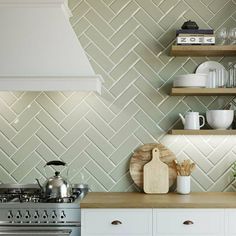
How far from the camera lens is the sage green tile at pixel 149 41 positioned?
137 inches

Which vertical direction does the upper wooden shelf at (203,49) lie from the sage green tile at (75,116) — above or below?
above

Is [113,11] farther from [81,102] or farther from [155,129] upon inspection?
[155,129]

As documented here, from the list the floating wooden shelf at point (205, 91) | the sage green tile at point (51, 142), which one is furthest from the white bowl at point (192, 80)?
the sage green tile at point (51, 142)

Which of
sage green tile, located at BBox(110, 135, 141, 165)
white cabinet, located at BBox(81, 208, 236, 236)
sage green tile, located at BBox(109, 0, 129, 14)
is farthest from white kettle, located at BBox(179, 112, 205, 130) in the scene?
sage green tile, located at BBox(109, 0, 129, 14)

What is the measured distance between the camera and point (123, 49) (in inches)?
137

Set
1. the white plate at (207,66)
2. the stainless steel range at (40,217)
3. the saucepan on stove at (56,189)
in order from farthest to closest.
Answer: the white plate at (207,66) < the saucepan on stove at (56,189) < the stainless steel range at (40,217)

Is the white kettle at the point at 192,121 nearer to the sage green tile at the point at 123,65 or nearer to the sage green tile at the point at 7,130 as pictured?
the sage green tile at the point at 123,65

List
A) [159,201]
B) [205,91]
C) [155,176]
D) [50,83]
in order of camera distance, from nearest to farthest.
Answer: [159,201], [50,83], [205,91], [155,176]

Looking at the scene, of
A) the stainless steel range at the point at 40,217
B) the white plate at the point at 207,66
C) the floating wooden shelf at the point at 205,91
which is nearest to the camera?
the stainless steel range at the point at 40,217

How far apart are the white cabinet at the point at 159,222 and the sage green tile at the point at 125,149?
654 millimetres

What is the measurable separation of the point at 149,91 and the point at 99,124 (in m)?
0.48

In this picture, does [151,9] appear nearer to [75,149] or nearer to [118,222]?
[75,149]

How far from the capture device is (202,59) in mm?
3457

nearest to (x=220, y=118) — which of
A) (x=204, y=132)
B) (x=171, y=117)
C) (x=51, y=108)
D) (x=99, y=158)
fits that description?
(x=204, y=132)
